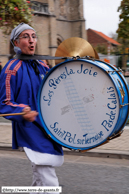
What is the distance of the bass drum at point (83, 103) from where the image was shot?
8.93 ft

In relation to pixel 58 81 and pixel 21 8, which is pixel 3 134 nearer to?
pixel 21 8

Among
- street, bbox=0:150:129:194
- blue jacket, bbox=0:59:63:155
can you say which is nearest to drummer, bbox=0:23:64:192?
blue jacket, bbox=0:59:63:155

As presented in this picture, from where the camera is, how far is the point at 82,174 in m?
4.88

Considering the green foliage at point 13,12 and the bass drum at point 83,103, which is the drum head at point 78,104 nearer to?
the bass drum at point 83,103

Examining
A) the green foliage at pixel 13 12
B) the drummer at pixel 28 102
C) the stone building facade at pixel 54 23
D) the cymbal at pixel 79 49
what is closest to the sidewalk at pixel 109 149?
the green foliage at pixel 13 12

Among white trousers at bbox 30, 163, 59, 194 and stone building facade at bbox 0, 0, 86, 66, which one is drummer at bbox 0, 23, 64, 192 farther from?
stone building facade at bbox 0, 0, 86, 66

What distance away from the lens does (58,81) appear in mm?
2965

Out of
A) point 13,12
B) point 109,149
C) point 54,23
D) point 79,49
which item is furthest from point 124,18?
point 54,23

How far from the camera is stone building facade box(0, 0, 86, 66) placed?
79.8 ft

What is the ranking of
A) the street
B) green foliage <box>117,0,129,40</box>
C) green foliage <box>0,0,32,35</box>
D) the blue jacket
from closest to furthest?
the blue jacket
the street
green foliage <box>0,0,32,35</box>
green foliage <box>117,0,129,40</box>

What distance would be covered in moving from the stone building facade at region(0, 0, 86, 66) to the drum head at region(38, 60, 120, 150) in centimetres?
1814

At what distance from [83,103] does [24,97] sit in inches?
19.5

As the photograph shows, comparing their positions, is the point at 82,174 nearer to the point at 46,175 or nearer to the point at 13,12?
the point at 46,175

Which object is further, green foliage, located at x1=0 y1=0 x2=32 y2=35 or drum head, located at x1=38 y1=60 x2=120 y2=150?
green foliage, located at x1=0 y1=0 x2=32 y2=35
